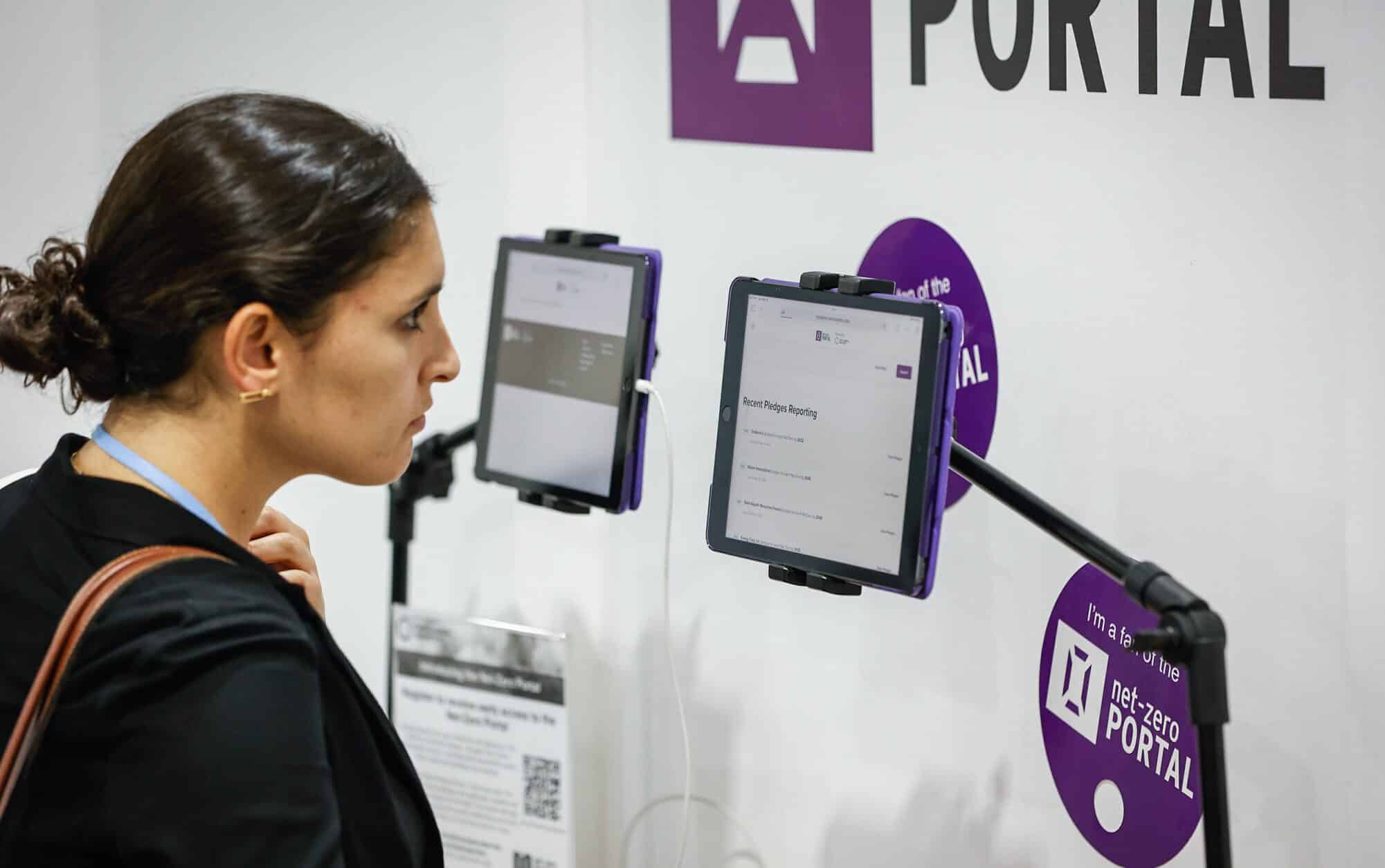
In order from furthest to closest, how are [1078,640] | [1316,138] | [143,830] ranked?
[1078,640] < [1316,138] < [143,830]

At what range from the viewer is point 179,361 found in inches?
40.5

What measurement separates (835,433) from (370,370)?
0.42 m

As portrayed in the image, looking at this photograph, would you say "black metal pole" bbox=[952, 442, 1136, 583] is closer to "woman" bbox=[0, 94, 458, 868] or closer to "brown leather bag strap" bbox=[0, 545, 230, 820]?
"woman" bbox=[0, 94, 458, 868]

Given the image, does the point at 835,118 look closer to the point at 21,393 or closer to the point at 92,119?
the point at 92,119

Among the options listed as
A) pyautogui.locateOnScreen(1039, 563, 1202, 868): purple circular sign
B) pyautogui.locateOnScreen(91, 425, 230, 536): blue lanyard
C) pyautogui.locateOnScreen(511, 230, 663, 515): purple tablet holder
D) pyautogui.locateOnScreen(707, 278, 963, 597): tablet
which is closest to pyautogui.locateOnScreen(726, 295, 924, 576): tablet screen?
pyautogui.locateOnScreen(707, 278, 963, 597): tablet

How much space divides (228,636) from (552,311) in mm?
773

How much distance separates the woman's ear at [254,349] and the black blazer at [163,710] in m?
0.11

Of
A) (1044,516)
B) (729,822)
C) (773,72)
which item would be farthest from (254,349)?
(729,822)

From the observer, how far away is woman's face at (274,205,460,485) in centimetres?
107

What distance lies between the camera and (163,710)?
887 mm

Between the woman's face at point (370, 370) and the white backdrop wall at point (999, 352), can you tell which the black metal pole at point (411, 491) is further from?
the woman's face at point (370, 370)

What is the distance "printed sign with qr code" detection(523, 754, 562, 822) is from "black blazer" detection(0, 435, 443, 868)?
94 cm

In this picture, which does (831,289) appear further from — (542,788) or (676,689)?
(542,788)

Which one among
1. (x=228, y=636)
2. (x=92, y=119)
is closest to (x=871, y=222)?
(x=228, y=636)
